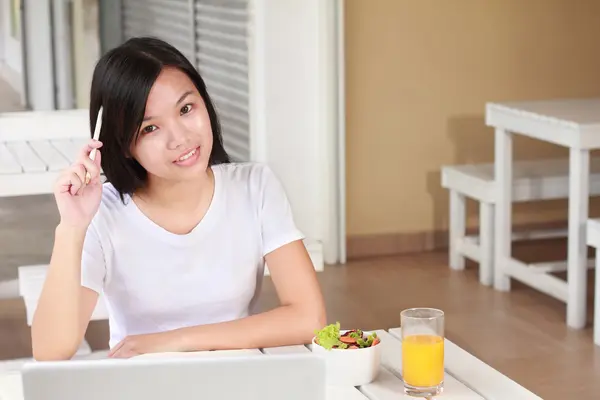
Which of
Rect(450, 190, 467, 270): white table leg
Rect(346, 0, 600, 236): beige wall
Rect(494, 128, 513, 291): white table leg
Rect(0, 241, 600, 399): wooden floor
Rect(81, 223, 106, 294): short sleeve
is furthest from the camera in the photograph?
Rect(346, 0, 600, 236): beige wall

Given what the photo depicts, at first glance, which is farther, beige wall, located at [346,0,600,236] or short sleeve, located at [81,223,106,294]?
beige wall, located at [346,0,600,236]

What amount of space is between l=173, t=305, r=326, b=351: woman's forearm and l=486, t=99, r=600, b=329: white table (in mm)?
1886

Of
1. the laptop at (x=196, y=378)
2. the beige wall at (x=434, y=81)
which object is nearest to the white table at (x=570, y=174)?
the beige wall at (x=434, y=81)

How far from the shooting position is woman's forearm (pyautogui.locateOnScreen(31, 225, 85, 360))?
Answer: 170cm

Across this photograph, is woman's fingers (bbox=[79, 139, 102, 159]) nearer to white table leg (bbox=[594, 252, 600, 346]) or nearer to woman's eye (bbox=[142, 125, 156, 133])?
woman's eye (bbox=[142, 125, 156, 133])

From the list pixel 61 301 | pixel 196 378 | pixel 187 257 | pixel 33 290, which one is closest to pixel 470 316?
pixel 33 290

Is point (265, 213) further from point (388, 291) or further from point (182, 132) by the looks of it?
point (388, 291)

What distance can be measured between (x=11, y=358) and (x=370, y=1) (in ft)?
6.86

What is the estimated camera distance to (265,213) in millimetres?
1942

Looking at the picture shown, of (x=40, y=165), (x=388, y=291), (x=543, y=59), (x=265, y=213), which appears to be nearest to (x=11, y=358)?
(x=40, y=165)

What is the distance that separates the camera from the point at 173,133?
1.75 meters

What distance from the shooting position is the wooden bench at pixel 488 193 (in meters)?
4.08

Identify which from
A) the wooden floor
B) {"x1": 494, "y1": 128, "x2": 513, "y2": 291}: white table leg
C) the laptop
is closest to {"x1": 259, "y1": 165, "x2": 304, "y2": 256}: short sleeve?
the laptop

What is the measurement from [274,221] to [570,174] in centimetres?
184
